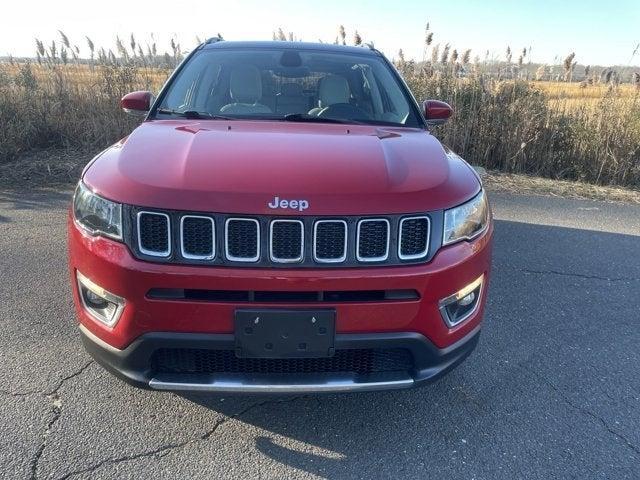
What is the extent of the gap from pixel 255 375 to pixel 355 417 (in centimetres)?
66

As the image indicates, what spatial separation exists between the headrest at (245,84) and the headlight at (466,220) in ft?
5.58

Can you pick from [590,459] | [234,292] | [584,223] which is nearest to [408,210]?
[234,292]

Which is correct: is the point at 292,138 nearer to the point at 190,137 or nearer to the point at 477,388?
the point at 190,137

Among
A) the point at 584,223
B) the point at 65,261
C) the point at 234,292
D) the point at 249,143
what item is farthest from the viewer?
the point at 584,223

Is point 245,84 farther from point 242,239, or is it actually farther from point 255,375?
point 255,375

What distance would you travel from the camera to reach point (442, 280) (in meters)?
2.19

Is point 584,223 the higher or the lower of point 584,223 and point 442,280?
the lower

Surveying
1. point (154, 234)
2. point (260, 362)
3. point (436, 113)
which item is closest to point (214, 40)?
point (436, 113)

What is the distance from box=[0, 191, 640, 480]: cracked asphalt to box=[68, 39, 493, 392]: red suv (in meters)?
0.37

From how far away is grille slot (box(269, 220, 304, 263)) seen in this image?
2.09 metres

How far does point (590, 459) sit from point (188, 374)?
70.5 inches

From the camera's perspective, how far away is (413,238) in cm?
219

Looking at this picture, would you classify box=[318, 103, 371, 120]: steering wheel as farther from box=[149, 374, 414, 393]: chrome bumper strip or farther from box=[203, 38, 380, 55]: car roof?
box=[149, 374, 414, 393]: chrome bumper strip

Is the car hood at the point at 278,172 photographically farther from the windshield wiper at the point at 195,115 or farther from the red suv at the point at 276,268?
the windshield wiper at the point at 195,115
